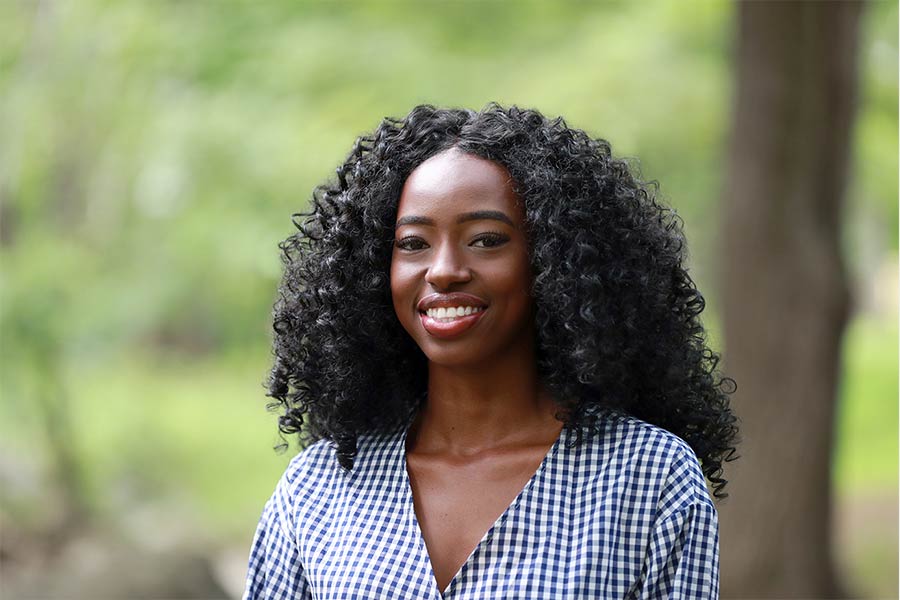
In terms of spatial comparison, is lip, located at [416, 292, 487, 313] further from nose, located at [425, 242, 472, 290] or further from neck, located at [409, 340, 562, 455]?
neck, located at [409, 340, 562, 455]

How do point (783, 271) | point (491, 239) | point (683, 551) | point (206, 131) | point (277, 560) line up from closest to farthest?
point (683, 551) < point (491, 239) < point (277, 560) < point (783, 271) < point (206, 131)

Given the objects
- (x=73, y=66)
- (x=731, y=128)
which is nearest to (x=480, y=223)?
(x=731, y=128)

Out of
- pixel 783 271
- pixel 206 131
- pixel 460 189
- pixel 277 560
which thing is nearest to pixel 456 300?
pixel 460 189

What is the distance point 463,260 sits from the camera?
8.17ft

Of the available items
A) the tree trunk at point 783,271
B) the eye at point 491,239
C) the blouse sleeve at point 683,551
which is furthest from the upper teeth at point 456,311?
the tree trunk at point 783,271

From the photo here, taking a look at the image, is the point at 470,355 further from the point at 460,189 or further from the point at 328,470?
the point at 328,470

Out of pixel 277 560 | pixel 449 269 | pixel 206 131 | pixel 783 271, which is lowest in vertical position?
pixel 277 560

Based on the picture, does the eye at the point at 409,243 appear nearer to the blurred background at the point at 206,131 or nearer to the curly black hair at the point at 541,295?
the curly black hair at the point at 541,295

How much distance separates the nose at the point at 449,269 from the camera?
247 cm

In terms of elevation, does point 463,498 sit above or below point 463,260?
below

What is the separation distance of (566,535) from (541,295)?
1.61ft

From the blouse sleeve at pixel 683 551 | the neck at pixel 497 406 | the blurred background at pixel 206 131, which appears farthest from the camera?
the blurred background at pixel 206 131

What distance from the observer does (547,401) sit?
2684 mm

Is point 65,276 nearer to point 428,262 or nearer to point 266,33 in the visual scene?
point 266,33
